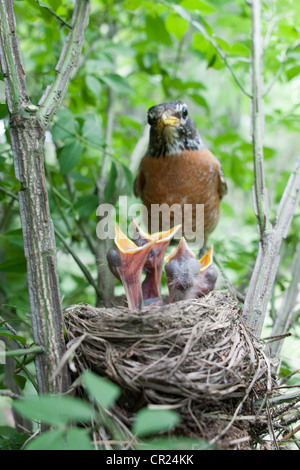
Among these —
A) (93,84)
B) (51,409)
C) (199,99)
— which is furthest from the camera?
(199,99)

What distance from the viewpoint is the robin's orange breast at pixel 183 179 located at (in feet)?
11.3

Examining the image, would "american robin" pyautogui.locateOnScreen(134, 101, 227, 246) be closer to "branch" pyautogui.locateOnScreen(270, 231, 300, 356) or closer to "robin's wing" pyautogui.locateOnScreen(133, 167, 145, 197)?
"robin's wing" pyautogui.locateOnScreen(133, 167, 145, 197)

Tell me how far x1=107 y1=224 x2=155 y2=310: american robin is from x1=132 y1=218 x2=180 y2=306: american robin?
0.15m

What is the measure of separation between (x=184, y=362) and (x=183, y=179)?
6.67ft

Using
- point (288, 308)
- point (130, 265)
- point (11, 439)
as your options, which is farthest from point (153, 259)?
point (11, 439)

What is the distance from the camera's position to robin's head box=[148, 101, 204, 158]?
3062 millimetres

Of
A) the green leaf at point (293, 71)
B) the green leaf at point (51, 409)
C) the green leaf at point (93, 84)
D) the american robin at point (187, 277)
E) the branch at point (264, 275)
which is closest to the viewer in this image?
the green leaf at point (51, 409)

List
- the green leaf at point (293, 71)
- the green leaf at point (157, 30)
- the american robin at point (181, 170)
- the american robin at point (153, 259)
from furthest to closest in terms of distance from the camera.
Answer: the american robin at point (181, 170) < the green leaf at point (157, 30) < the green leaf at point (293, 71) < the american robin at point (153, 259)

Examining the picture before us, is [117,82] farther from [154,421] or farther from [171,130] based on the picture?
[154,421]

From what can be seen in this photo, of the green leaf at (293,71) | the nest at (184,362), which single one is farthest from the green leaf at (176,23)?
the nest at (184,362)

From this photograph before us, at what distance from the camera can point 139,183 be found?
371cm

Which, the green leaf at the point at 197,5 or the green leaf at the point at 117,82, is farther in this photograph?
the green leaf at the point at 117,82

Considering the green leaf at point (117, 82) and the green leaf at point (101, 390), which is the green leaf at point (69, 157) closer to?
the green leaf at point (117, 82)

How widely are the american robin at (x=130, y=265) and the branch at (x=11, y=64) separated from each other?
0.96 meters
